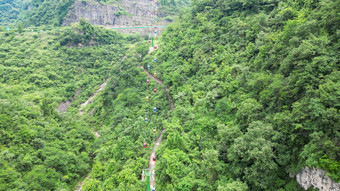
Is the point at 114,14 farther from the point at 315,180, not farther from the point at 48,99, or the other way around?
the point at 315,180

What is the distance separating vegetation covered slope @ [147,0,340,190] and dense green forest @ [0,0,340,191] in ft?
0.34

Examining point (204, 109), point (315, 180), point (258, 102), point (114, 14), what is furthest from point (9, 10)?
point (315, 180)

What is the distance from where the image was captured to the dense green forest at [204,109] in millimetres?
16703

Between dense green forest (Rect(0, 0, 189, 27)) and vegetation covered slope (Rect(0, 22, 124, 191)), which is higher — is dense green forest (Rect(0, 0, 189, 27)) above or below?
above

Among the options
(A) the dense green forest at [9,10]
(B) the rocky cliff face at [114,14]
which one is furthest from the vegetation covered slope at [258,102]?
(A) the dense green forest at [9,10]

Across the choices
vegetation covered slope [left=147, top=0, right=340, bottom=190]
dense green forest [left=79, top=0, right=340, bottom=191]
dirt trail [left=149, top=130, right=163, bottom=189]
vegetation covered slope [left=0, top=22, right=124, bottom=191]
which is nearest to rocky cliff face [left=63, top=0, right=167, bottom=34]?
vegetation covered slope [left=0, top=22, right=124, bottom=191]

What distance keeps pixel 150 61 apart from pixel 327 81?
42.6 metres

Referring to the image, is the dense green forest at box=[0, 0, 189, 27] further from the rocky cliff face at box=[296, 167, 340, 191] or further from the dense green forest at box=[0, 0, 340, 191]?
the rocky cliff face at box=[296, 167, 340, 191]

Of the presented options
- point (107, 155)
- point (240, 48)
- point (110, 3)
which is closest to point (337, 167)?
point (240, 48)

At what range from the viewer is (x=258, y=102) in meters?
22.2

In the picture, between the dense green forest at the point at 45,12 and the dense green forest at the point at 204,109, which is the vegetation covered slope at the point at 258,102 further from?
the dense green forest at the point at 45,12

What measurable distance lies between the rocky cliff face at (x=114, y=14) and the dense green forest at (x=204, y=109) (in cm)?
3245

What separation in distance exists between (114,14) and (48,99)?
5545 cm

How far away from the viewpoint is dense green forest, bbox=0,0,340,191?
16703 millimetres
